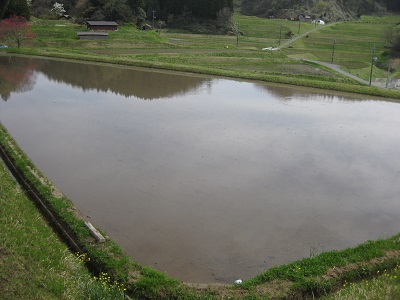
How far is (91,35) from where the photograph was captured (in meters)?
44.2

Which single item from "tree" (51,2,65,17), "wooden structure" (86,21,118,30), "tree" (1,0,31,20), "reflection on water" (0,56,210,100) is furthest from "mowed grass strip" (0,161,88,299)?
"tree" (51,2,65,17)

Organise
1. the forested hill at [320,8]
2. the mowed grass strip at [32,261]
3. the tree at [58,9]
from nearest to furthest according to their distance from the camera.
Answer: the mowed grass strip at [32,261] → the tree at [58,9] → the forested hill at [320,8]

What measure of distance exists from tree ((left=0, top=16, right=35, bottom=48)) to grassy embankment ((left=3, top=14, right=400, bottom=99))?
4.87ft

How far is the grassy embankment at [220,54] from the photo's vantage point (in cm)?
3009

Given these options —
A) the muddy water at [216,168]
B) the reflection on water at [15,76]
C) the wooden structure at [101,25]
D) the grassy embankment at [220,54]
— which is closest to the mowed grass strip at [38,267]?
the muddy water at [216,168]

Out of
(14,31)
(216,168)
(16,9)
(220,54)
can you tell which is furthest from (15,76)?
(16,9)

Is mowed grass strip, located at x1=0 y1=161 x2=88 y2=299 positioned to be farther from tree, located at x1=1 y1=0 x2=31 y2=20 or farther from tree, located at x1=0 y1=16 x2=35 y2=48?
tree, located at x1=1 y1=0 x2=31 y2=20

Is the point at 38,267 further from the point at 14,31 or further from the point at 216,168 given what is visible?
the point at 14,31

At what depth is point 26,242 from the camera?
317 inches

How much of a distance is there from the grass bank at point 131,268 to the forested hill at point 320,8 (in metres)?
89.1

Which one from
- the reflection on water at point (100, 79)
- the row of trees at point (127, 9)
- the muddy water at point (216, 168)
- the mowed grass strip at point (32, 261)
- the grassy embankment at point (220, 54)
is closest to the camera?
the mowed grass strip at point (32, 261)

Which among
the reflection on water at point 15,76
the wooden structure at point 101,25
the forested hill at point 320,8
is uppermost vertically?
the forested hill at point 320,8

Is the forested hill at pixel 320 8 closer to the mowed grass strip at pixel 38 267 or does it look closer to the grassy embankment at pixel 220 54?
the grassy embankment at pixel 220 54

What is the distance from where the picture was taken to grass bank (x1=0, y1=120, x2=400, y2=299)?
7.31 meters
